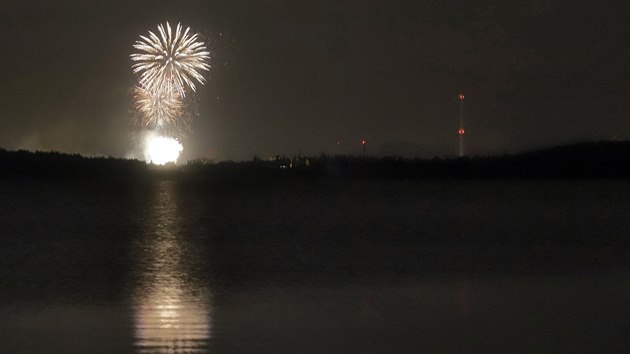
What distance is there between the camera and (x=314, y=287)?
1102 cm

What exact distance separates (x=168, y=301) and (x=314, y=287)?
1.98 meters

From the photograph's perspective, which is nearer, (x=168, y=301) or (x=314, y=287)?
(x=168, y=301)

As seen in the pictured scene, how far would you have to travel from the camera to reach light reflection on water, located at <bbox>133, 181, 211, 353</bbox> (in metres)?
7.76

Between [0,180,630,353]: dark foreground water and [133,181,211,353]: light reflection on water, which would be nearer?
[133,181,211,353]: light reflection on water

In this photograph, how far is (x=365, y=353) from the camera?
7.43 m

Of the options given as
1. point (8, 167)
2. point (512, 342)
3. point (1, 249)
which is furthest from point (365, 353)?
point (8, 167)

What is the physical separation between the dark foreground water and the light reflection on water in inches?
1.0

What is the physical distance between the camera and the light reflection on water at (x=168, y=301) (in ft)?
25.5

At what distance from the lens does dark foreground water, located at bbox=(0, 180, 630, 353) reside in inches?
312

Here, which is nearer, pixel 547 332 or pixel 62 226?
pixel 547 332

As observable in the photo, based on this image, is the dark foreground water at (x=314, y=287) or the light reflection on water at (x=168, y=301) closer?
the light reflection on water at (x=168, y=301)

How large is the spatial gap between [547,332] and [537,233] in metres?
11.2

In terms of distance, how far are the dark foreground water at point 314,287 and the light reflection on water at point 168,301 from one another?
0.02m

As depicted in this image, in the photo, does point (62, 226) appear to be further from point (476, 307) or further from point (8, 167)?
point (8, 167)
